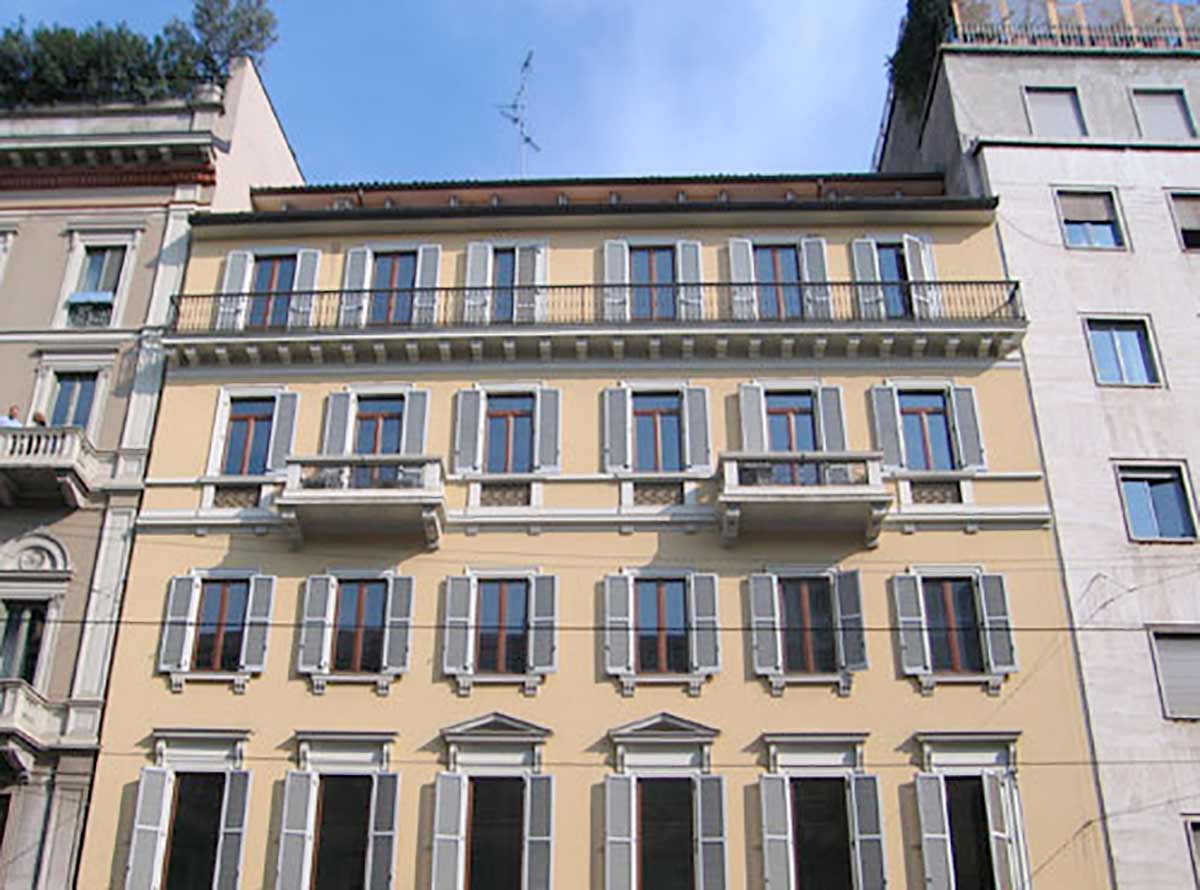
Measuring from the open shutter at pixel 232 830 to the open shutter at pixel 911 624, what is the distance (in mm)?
11812

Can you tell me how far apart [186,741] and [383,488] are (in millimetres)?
5686

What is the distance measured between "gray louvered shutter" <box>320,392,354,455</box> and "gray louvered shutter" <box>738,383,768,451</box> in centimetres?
797

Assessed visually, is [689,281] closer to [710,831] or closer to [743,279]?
[743,279]

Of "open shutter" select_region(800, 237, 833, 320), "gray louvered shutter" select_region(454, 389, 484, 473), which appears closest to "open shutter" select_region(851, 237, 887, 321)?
"open shutter" select_region(800, 237, 833, 320)

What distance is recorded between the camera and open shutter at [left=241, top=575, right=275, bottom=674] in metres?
22.7

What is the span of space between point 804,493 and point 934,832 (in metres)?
6.23

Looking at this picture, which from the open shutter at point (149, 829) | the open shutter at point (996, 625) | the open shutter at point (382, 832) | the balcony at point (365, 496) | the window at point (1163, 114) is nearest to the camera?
the open shutter at point (382, 832)

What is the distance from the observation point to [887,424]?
2470cm

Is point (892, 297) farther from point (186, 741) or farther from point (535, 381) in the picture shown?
point (186, 741)

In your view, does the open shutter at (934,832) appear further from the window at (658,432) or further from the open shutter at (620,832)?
the window at (658,432)

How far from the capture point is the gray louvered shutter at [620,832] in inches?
808

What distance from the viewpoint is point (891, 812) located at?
2102 cm

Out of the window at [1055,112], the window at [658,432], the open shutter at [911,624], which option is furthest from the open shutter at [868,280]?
the open shutter at [911,624]

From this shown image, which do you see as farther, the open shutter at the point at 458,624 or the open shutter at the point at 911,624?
the open shutter at the point at 458,624
